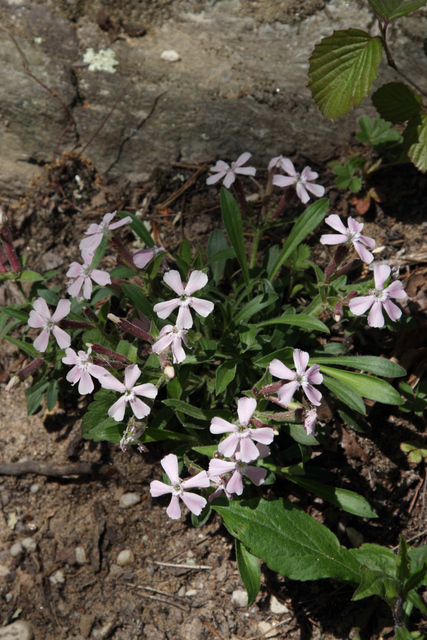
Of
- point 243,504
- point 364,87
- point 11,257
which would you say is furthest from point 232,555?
point 364,87

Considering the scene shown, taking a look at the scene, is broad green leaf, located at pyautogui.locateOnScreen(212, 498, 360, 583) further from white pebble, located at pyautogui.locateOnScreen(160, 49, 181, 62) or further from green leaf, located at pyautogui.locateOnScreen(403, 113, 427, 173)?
white pebble, located at pyautogui.locateOnScreen(160, 49, 181, 62)

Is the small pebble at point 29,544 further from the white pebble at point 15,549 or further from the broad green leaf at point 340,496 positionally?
the broad green leaf at point 340,496

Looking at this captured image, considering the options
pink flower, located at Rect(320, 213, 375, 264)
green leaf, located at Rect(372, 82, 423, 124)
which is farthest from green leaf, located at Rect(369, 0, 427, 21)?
pink flower, located at Rect(320, 213, 375, 264)

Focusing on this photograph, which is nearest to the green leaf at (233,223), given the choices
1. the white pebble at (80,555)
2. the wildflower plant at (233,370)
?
the wildflower plant at (233,370)

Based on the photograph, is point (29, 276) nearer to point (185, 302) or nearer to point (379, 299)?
point (185, 302)

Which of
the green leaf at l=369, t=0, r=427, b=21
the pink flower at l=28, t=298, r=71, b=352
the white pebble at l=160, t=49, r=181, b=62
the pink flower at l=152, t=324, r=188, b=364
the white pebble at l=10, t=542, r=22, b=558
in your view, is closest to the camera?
the pink flower at l=152, t=324, r=188, b=364
